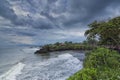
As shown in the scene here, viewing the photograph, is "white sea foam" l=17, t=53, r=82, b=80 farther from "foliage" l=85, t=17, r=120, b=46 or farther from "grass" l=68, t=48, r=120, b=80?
"foliage" l=85, t=17, r=120, b=46

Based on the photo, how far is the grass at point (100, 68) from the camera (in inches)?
324

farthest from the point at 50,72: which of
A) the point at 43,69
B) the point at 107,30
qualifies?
the point at 107,30

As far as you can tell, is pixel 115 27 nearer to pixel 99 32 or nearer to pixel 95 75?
pixel 99 32

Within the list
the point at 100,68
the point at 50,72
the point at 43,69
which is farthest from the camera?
the point at 43,69

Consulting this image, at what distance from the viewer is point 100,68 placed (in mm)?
11922

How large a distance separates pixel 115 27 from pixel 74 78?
24.0 meters

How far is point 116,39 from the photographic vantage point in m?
34.2

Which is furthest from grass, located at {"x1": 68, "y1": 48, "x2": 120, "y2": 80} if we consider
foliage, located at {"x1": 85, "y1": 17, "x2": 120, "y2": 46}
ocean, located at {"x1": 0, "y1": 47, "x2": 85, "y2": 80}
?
foliage, located at {"x1": 85, "y1": 17, "x2": 120, "y2": 46}

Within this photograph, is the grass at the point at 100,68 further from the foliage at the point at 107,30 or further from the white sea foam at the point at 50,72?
the foliage at the point at 107,30

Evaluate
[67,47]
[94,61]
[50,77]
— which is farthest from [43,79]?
[67,47]

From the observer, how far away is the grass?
8.22 meters

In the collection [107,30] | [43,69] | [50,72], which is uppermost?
[107,30]

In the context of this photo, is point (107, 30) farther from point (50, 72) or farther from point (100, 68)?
point (100, 68)

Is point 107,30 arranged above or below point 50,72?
above
